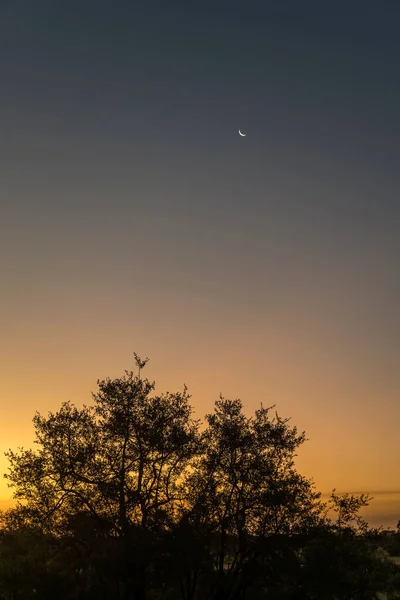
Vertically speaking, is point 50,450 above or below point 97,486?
above

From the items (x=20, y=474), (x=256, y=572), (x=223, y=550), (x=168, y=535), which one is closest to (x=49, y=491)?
(x=20, y=474)

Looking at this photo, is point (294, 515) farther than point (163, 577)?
Yes

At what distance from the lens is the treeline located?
42438 mm

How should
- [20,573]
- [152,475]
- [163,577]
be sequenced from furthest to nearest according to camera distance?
[20,573], [152,475], [163,577]

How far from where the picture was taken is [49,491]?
4328cm

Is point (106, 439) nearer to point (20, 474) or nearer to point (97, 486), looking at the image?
point (97, 486)

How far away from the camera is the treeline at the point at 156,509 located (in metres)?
42.4

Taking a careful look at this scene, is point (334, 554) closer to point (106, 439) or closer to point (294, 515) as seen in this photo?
point (294, 515)

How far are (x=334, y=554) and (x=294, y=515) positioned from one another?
9658 mm

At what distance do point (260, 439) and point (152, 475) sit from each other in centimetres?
919

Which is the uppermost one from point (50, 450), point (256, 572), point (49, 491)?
point (50, 450)

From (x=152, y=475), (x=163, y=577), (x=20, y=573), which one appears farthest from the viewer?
(x=20, y=573)

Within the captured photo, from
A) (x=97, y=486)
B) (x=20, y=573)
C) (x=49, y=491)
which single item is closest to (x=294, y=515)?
(x=97, y=486)

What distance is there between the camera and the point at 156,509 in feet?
143
